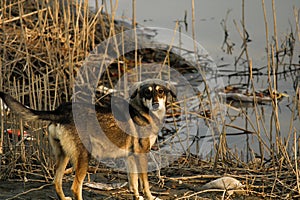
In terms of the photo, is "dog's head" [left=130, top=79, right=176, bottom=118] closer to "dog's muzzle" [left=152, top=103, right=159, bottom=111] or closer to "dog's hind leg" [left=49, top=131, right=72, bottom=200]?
"dog's muzzle" [left=152, top=103, right=159, bottom=111]

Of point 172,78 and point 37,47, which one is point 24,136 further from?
point 172,78

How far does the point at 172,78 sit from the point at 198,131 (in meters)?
1.89

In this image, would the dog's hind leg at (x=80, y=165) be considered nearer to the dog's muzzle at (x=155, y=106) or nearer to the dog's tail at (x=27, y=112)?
the dog's tail at (x=27, y=112)

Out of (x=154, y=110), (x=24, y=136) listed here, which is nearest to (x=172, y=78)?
(x=24, y=136)

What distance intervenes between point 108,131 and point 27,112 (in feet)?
→ 2.09

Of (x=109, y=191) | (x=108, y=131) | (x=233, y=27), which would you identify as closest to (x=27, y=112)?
(x=108, y=131)

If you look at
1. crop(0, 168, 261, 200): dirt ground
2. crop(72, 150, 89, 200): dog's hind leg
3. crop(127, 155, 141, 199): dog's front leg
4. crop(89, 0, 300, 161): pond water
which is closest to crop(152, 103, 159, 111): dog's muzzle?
crop(127, 155, 141, 199): dog's front leg

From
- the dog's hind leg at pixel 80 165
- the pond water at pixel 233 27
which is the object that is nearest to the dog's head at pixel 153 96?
the dog's hind leg at pixel 80 165

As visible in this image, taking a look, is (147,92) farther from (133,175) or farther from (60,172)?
(60,172)

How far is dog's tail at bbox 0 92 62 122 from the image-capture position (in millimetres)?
4191

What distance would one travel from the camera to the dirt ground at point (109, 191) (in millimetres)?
4773

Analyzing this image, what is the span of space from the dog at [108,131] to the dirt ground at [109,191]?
0.23m

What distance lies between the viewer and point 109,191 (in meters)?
4.93

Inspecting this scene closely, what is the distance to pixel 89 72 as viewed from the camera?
287 inches
